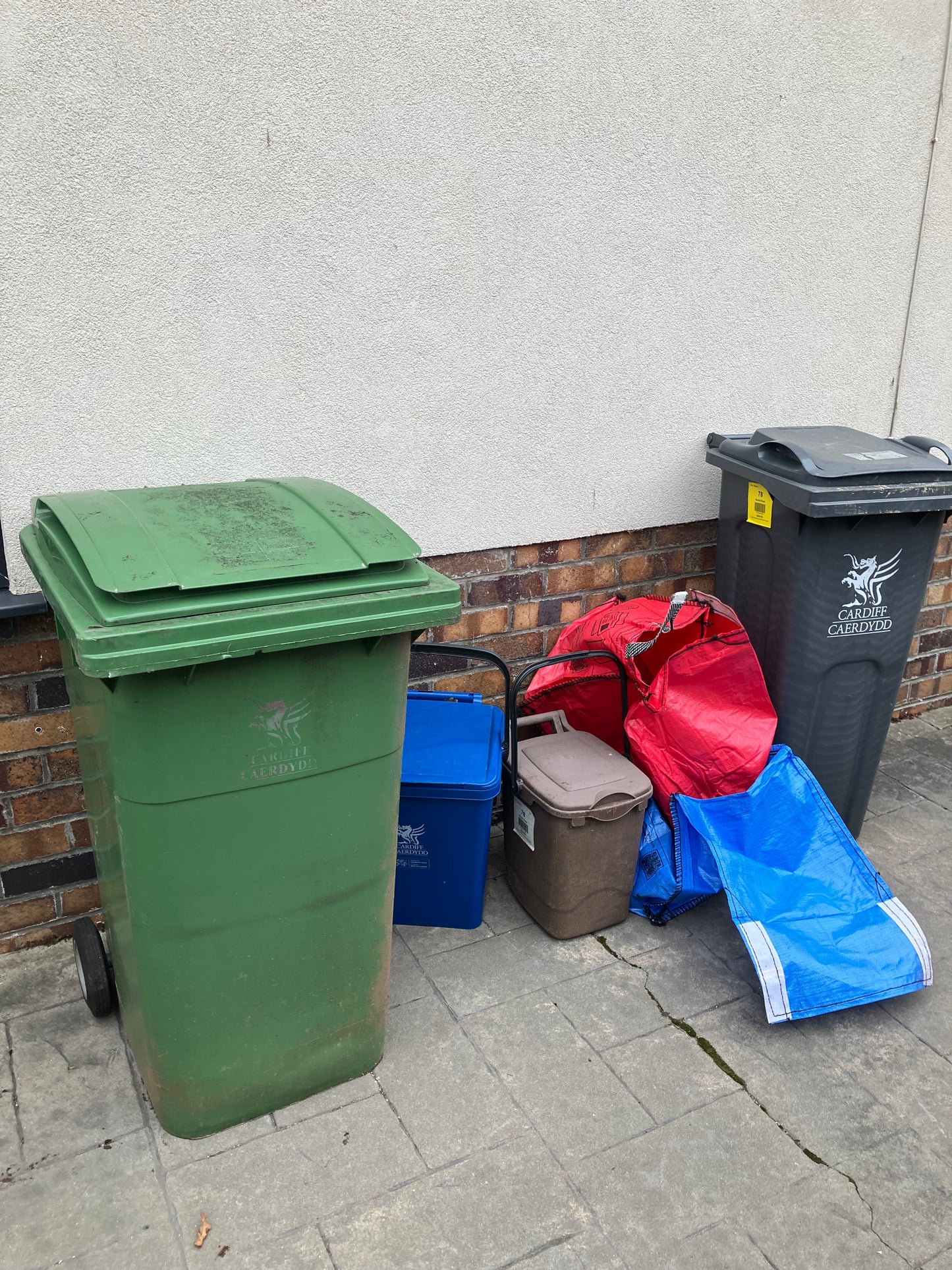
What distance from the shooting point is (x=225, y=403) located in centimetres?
Result: 273

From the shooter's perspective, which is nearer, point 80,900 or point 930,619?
point 80,900

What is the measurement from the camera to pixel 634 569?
3.67 metres

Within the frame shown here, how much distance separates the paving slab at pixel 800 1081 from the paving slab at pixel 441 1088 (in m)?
0.65

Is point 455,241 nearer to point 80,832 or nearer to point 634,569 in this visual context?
point 634,569

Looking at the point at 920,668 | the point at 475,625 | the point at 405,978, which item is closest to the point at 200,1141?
the point at 405,978

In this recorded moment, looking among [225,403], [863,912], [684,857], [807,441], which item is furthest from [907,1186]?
[225,403]

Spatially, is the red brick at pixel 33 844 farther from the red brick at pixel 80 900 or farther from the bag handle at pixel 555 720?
the bag handle at pixel 555 720

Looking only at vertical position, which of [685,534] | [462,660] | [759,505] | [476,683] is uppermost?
[759,505]

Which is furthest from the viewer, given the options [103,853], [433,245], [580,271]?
[580,271]

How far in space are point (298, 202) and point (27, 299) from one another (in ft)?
2.55

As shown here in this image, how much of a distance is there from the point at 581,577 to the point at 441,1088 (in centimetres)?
185

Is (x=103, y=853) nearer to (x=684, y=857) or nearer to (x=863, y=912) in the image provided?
(x=684, y=857)

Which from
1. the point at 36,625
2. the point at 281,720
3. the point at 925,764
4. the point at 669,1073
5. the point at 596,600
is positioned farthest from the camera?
the point at 925,764

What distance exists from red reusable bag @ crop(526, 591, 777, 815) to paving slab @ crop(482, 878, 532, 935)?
588mm
